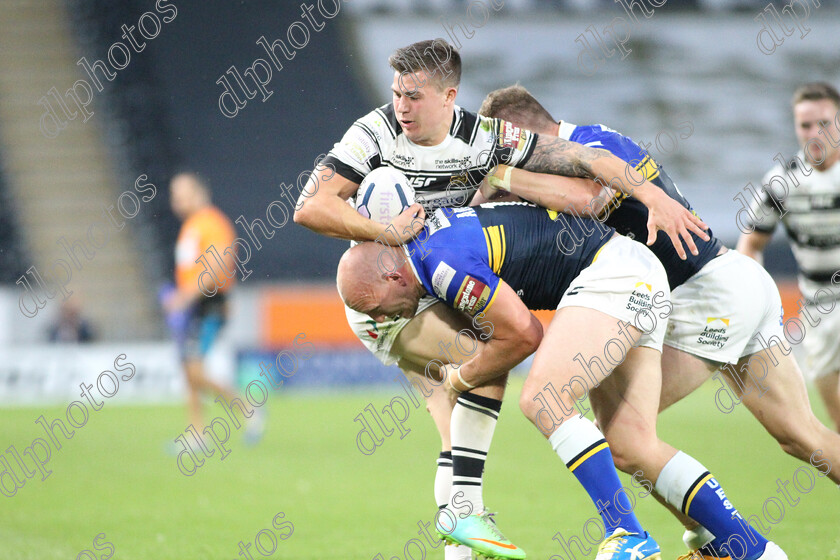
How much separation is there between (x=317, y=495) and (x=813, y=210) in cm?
381

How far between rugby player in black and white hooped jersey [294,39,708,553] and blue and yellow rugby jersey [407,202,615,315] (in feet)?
0.63

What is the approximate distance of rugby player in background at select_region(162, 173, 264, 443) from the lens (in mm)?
9133

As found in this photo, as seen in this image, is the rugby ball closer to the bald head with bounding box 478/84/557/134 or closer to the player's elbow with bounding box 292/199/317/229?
the player's elbow with bounding box 292/199/317/229

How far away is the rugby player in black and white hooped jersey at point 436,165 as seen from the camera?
150 inches

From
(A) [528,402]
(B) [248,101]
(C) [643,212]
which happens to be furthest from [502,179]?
(B) [248,101]

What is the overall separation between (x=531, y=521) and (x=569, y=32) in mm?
17098

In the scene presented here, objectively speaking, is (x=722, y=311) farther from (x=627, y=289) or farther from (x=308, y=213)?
(x=308, y=213)

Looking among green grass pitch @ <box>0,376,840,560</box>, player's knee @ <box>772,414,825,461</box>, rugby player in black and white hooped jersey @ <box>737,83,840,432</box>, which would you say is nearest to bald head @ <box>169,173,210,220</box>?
green grass pitch @ <box>0,376,840,560</box>

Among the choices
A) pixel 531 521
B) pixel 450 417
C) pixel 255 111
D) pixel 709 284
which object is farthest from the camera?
pixel 255 111

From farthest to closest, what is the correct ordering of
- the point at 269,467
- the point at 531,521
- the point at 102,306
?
the point at 102,306 → the point at 269,467 → the point at 531,521

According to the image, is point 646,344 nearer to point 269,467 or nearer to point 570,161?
point 570,161

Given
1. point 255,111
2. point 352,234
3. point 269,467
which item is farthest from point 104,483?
point 255,111

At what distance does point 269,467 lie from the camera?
25.6 feet

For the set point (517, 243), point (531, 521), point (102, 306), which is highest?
point (517, 243)
